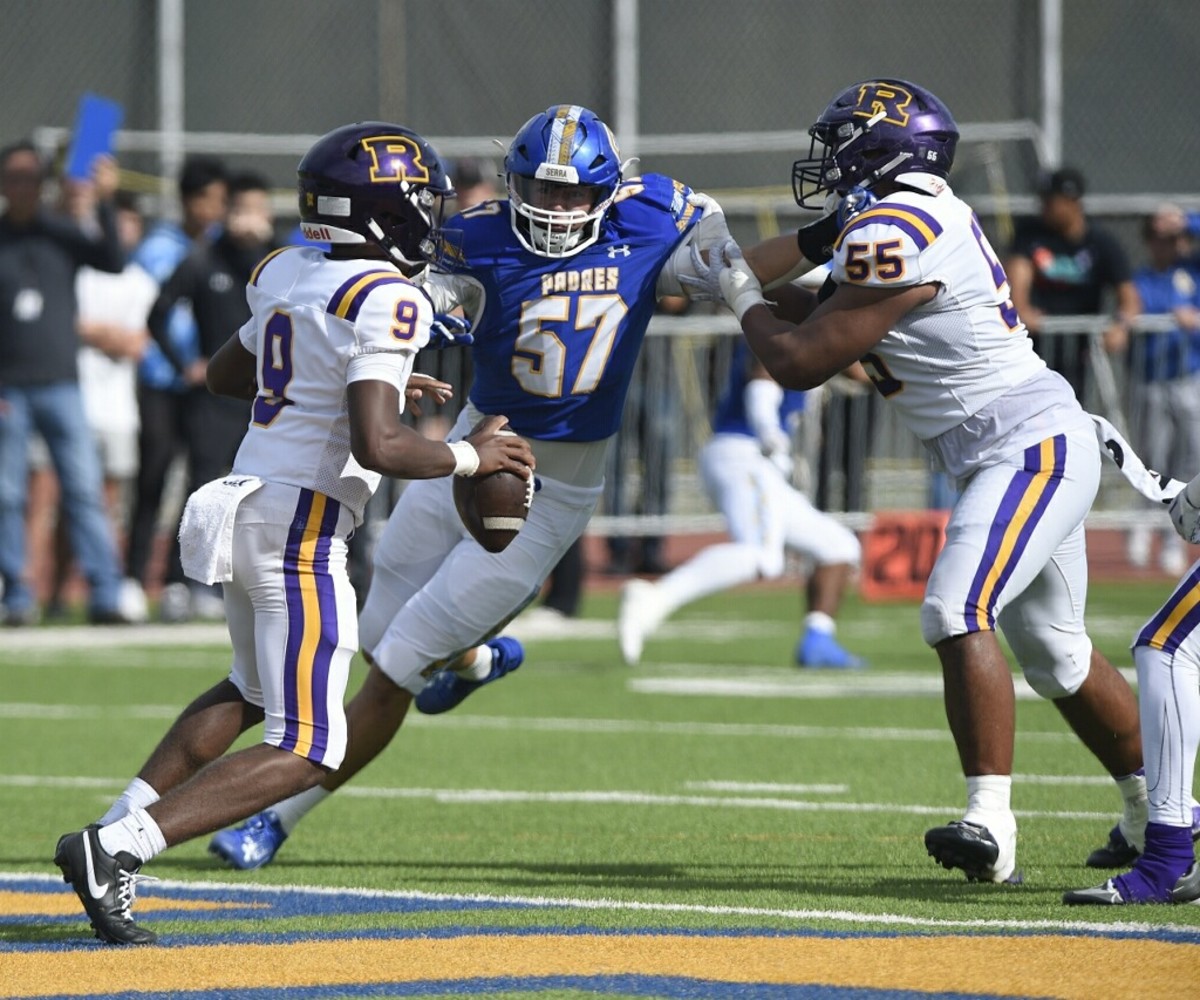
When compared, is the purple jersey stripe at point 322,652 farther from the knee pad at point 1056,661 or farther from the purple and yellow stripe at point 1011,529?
the knee pad at point 1056,661

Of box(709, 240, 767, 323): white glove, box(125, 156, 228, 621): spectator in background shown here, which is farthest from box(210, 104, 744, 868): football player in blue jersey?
box(125, 156, 228, 621): spectator in background

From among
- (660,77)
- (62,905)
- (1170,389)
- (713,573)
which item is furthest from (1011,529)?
(660,77)

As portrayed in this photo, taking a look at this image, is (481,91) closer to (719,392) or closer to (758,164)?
(758,164)

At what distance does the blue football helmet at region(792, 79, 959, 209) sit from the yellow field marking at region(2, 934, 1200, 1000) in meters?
2.05

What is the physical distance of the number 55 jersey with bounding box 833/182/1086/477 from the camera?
5488mm

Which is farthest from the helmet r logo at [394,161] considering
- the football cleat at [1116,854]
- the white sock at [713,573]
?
the white sock at [713,573]

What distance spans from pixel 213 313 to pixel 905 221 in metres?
8.00

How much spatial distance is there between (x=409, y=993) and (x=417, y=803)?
2993 mm

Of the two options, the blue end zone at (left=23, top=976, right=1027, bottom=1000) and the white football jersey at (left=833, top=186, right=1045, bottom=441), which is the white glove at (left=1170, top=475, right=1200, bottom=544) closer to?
the white football jersey at (left=833, top=186, right=1045, bottom=441)

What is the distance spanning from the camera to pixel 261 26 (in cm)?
1961

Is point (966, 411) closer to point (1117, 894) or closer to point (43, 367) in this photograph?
point (1117, 894)

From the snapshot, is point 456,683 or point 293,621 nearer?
point 293,621

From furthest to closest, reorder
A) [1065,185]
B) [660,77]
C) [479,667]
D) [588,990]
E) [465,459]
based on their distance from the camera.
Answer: [660,77] → [1065,185] → [479,667] → [465,459] → [588,990]

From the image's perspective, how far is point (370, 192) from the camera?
17.2 ft
